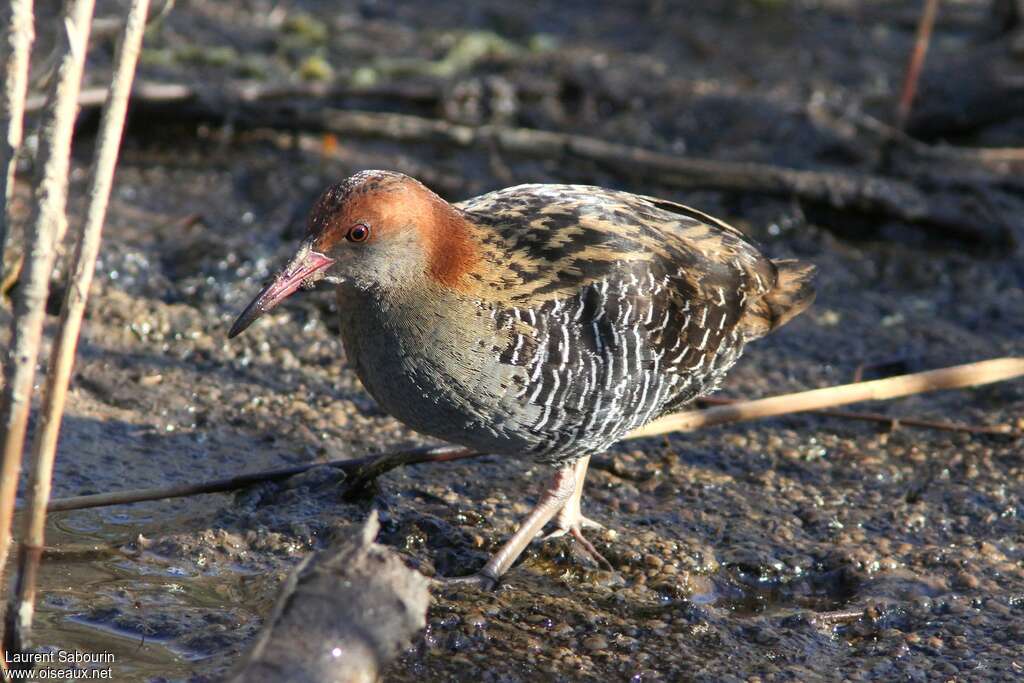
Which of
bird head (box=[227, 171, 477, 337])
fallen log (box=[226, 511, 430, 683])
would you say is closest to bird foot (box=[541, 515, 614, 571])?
bird head (box=[227, 171, 477, 337])

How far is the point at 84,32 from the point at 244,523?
74.2 inches

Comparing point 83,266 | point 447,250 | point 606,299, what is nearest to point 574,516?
point 606,299

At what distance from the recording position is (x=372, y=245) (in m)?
3.64

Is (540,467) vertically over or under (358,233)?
under

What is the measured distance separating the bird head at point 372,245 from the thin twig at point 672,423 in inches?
25.3

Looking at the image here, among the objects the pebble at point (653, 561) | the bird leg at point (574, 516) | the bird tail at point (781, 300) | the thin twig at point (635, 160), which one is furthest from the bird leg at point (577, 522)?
the thin twig at point (635, 160)

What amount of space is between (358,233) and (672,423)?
1477mm

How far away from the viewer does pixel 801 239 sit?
6266 mm

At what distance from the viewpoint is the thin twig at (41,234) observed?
2.66 m

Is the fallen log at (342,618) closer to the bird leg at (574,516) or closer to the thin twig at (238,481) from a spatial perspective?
the thin twig at (238,481)

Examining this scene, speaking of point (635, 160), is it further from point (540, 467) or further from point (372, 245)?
point (372, 245)

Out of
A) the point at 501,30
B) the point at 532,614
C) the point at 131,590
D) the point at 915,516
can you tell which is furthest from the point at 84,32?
the point at 501,30

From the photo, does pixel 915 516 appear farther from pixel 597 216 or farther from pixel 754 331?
pixel 597 216

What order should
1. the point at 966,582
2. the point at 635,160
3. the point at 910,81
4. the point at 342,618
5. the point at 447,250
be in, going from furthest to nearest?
the point at 910,81, the point at 635,160, the point at 966,582, the point at 447,250, the point at 342,618
